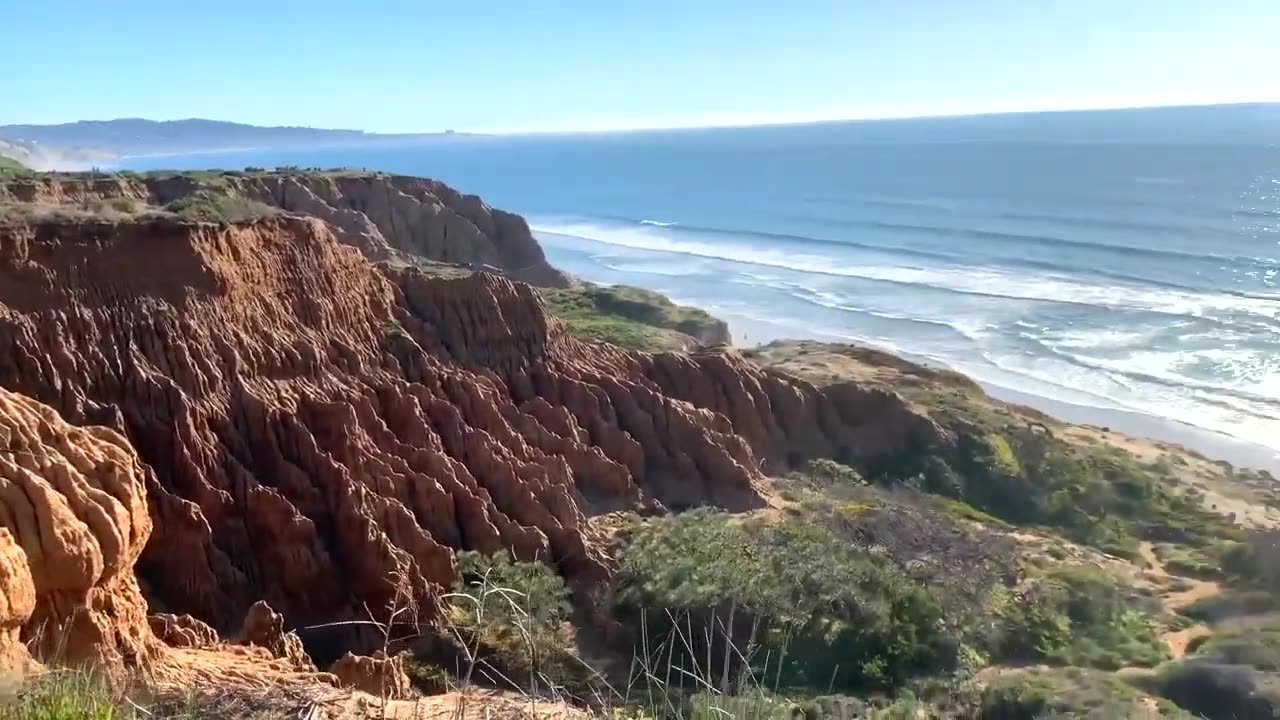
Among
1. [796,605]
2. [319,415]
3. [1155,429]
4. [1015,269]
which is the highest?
[319,415]

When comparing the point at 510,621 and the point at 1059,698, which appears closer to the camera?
the point at 510,621

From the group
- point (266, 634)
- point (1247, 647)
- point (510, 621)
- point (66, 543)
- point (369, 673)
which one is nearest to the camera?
point (66, 543)

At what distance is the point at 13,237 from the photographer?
1880cm

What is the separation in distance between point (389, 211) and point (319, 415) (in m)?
30.2

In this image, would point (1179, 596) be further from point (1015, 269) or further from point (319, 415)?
point (1015, 269)

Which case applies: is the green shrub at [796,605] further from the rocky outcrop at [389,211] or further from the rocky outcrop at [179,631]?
the rocky outcrop at [389,211]

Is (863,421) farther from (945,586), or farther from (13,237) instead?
(13,237)

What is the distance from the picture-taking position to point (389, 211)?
49500 mm

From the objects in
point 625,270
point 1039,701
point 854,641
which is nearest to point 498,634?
point 854,641

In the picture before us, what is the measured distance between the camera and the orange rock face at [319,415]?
1850 cm

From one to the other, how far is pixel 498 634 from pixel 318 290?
919cm

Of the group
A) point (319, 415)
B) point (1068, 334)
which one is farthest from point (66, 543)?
point (1068, 334)

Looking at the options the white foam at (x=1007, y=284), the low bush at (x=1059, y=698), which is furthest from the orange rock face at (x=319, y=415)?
the white foam at (x=1007, y=284)

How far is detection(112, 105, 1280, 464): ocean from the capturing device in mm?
48281
